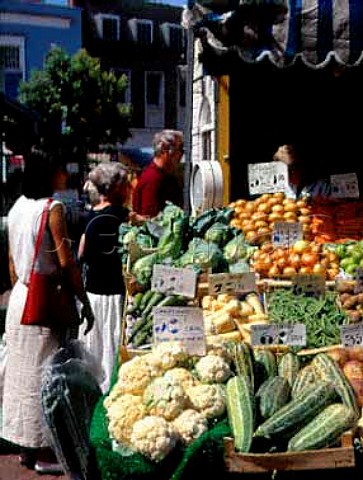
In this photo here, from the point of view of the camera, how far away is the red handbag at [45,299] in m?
4.28

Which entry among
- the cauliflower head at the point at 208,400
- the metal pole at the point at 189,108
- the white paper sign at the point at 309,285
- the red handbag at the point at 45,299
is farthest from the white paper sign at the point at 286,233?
the cauliflower head at the point at 208,400

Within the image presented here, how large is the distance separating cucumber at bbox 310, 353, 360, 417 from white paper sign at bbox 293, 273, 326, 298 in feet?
2.09

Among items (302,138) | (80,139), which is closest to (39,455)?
(302,138)

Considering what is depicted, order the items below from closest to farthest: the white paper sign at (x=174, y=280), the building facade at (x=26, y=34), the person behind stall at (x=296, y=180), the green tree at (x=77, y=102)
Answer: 1. the white paper sign at (x=174, y=280)
2. the person behind stall at (x=296, y=180)
3. the green tree at (x=77, y=102)
4. the building facade at (x=26, y=34)

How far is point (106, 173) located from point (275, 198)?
3.86ft

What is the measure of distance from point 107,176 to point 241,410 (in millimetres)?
2607

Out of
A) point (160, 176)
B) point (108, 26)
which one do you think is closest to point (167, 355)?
point (160, 176)

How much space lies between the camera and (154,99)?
42.0 metres

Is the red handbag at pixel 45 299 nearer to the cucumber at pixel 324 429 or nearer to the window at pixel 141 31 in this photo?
the cucumber at pixel 324 429

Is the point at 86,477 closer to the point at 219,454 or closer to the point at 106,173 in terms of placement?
the point at 219,454

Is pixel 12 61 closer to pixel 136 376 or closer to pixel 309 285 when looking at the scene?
pixel 309 285

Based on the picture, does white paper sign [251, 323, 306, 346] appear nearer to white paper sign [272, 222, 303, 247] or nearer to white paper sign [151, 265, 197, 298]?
white paper sign [151, 265, 197, 298]

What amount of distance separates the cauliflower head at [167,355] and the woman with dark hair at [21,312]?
4.12 ft

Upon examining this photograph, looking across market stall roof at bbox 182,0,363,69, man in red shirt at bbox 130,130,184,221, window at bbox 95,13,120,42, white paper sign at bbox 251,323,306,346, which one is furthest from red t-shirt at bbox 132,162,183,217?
window at bbox 95,13,120,42
